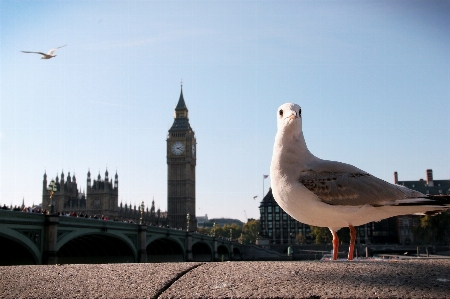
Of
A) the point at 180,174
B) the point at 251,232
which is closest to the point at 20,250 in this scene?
→ the point at 180,174

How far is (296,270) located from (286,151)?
1360 mm

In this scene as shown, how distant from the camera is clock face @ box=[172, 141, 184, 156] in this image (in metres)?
120

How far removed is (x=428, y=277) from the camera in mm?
2920

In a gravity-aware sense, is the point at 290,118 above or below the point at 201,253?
above

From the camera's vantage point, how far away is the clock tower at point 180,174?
118 m

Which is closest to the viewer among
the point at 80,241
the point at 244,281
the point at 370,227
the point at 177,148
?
the point at 244,281

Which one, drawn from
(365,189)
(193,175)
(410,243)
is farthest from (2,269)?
(193,175)

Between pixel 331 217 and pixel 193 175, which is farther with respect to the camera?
pixel 193 175

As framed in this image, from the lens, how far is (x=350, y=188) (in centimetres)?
416

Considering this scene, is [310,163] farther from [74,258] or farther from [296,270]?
[74,258]

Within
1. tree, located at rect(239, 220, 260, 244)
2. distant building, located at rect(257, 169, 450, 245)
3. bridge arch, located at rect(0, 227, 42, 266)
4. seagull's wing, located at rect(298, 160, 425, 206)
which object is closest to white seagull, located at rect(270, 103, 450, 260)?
seagull's wing, located at rect(298, 160, 425, 206)

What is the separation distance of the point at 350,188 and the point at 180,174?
116m

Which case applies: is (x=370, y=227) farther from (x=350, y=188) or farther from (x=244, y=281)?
(x=244, y=281)

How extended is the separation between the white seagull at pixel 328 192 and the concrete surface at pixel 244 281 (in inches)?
30.2
